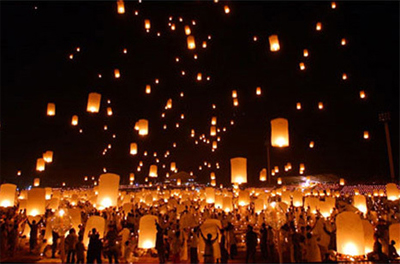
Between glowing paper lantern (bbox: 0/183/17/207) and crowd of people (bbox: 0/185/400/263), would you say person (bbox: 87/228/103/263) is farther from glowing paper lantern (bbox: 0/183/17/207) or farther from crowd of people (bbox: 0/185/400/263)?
glowing paper lantern (bbox: 0/183/17/207)

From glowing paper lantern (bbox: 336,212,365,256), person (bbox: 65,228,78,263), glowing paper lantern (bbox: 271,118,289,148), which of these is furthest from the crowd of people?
glowing paper lantern (bbox: 271,118,289,148)

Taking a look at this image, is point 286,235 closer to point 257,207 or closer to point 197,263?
point 197,263

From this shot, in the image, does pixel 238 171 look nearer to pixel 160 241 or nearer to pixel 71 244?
pixel 160 241

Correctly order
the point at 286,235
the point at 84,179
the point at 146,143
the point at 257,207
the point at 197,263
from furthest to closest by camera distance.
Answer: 1. the point at 84,179
2. the point at 146,143
3. the point at 257,207
4. the point at 286,235
5. the point at 197,263

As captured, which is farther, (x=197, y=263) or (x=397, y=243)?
(x=197, y=263)

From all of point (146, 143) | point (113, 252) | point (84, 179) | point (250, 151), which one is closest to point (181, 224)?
point (113, 252)

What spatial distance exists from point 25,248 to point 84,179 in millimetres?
16504

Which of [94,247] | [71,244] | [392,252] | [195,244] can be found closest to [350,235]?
[392,252]

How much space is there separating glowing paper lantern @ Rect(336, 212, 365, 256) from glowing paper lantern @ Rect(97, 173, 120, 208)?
511cm

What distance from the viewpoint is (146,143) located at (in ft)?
72.8

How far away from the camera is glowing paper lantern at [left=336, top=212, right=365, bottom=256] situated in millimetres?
5556

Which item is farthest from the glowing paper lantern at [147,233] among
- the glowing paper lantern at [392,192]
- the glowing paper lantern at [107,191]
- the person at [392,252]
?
the glowing paper lantern at [392,192]

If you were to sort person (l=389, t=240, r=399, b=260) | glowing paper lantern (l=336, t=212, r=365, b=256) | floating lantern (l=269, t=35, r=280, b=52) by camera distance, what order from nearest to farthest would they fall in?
glowing paper lantern (l=336, t=212, r=365, b=256)
person (l=389, t=240, r=399, b=260)
floating lantern (l=269, t=35, r=280, b=52)

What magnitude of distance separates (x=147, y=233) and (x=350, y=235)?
4.50 m
